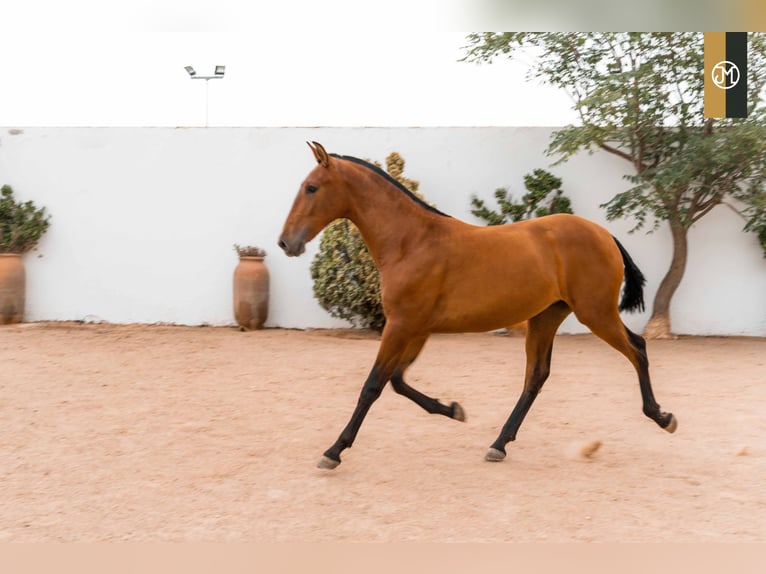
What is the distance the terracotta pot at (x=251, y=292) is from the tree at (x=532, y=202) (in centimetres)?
305

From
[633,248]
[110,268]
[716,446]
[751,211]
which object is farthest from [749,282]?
[110,268]

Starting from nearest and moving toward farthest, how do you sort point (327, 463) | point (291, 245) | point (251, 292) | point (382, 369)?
1. point (327, 463)
2. point (382, 369)
3. point (291, 245)
4. point (251, 292)

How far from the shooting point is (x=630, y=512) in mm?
3498

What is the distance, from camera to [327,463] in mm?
4145

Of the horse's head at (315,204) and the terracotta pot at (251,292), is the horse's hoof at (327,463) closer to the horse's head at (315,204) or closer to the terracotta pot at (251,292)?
the horse's head at (315,204)

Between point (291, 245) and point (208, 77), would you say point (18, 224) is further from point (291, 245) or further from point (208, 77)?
point (291, 245)

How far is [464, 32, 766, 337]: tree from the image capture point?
9.34m

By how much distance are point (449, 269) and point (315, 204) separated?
2.81ft

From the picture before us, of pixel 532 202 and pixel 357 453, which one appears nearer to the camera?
pixel 357 453

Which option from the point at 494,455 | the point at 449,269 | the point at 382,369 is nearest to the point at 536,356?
the point at 494,455

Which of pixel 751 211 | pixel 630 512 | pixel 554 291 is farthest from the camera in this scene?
pixel 751 211

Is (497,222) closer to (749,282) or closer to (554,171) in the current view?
(554,171)

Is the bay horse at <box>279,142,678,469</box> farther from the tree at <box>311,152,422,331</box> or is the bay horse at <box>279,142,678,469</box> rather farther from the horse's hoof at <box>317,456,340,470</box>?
the tree at <box>311,152,422,331</box>

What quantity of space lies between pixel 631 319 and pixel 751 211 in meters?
2.14
